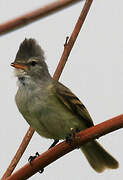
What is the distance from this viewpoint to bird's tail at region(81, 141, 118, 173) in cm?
403

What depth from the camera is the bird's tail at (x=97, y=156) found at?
4031mm

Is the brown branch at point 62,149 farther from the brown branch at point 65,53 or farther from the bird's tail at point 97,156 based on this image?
the bird's tail at point 97,156

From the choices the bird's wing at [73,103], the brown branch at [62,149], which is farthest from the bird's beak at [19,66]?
the brown branch at [62,149]

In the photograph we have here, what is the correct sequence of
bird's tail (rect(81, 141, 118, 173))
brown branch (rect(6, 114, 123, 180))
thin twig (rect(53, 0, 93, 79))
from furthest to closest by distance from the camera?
bird's tail (rect(81, 141, 118, 173))
thin twig (rect(53, 0, 93, 79))
brown branch (rect(6, 114, 123, 180))

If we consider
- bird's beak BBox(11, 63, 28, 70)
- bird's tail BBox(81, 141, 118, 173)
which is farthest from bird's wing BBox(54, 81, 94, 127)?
bird's tail BBox(81, 141, 118, 173)

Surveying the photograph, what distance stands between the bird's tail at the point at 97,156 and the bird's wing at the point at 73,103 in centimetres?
60

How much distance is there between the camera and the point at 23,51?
3623 millimetres

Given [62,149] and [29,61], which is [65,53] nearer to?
[62,149]

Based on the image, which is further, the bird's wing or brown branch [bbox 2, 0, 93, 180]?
the bird's wing

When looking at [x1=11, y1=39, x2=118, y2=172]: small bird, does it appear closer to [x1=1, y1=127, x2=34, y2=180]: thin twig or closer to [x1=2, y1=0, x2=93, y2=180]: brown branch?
[x1=2, y1=0, x2=93, y2=180]: brown branch

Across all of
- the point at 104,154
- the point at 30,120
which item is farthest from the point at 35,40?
the point at 104,154

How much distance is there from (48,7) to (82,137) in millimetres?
974

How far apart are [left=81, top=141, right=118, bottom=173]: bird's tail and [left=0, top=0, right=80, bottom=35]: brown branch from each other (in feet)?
10.4

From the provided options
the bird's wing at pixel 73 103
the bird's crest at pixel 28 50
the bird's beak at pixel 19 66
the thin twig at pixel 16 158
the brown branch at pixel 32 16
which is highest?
the brown branch at pixel 32 16
